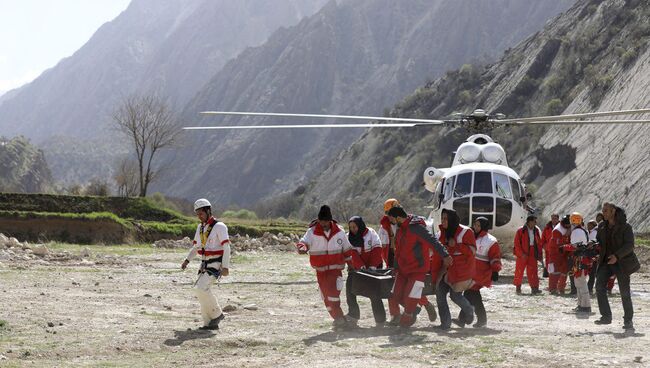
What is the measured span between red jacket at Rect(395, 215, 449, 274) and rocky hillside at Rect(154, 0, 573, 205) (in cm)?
12591

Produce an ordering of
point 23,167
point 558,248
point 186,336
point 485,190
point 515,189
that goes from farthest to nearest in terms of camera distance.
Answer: point 23,167 < point 515,189 < point 485,190 < point 558,248 < point 186,336

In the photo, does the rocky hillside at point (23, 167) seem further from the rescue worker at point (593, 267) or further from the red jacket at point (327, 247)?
the red jacket at point (327, 247)

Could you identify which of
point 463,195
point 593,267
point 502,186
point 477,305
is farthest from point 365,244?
point 502,186

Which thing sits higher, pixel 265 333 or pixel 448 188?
pixel 448 188

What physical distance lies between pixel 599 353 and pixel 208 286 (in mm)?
4855

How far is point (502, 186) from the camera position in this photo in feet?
64.5

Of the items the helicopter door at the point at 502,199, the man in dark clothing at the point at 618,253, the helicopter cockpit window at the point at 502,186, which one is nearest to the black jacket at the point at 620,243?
the man in dark clothing at the point at 618,253

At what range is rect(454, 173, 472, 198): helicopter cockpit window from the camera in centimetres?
1934

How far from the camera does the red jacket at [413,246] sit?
11.3m

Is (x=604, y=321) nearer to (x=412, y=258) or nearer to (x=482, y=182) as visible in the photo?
(x=412, y=258)

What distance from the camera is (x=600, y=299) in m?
12.3

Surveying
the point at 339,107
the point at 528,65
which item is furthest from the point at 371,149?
the point at 339,107

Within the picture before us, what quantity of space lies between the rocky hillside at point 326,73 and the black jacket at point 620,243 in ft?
411

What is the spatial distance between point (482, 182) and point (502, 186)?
0.52 meters
